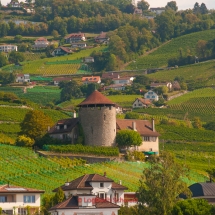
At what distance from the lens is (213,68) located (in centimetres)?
19162

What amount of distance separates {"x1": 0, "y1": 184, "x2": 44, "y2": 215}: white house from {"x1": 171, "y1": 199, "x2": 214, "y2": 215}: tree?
7.60 m

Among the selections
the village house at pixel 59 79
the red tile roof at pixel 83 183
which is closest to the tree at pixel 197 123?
the village house at pixel 59 79

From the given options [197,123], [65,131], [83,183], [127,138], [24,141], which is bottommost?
[83,183]

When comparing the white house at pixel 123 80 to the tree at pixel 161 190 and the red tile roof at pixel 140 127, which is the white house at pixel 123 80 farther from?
the tree at pixel 161 190

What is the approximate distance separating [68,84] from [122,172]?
299 ft

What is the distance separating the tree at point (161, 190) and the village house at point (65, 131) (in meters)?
32.2

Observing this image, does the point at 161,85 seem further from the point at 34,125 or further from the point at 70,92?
the point at 34,125

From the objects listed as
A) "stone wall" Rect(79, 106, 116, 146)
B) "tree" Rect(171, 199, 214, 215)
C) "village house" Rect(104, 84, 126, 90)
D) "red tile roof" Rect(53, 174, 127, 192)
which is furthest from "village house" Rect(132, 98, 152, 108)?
"tree" Rect(171, 199, 214, 215)

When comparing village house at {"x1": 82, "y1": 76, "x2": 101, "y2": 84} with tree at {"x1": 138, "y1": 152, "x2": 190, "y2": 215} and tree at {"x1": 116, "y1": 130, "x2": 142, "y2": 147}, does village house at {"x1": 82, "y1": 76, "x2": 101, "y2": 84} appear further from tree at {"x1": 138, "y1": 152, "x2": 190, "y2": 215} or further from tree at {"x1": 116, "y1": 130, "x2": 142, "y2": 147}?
tree at {"x1": 138, "y1": 152, "x2": 190, "y2": 215}

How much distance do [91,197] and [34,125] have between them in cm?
4165

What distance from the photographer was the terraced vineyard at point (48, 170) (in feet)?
244

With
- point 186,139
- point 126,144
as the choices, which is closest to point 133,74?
point 186,139

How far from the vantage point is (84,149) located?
296 feet

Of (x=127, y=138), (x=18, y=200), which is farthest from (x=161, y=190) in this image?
(x=127, y=138)
